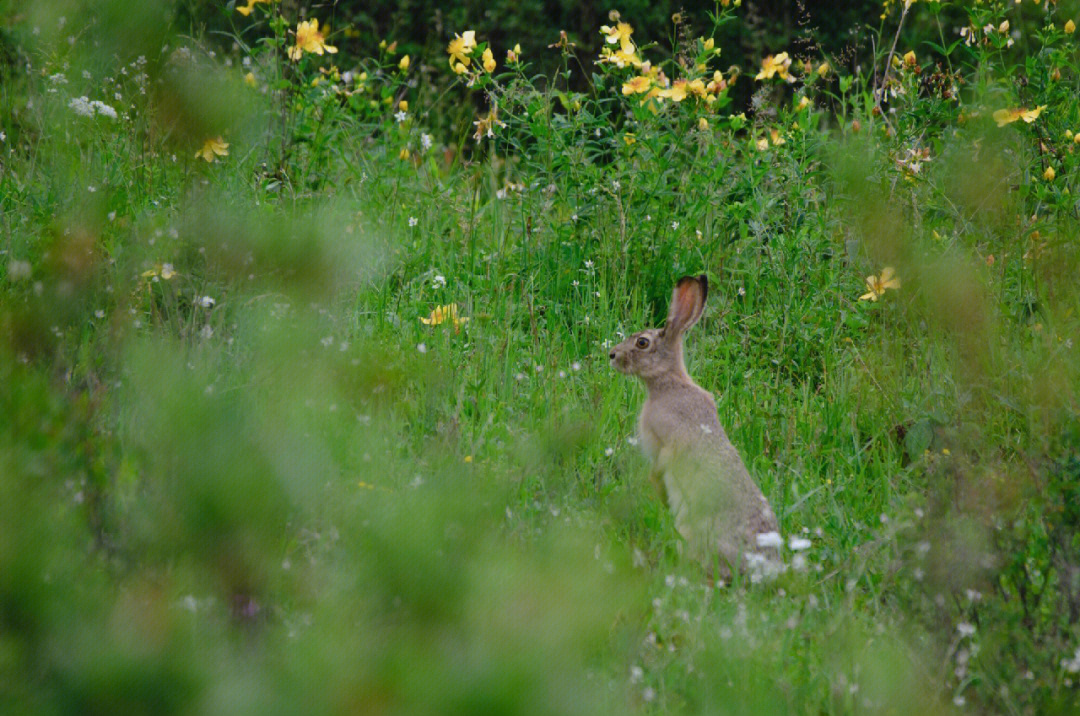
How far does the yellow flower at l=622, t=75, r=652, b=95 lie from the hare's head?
1086mm

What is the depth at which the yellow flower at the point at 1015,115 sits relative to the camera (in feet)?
16.2

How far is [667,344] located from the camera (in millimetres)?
4590

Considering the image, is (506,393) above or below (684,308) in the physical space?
below

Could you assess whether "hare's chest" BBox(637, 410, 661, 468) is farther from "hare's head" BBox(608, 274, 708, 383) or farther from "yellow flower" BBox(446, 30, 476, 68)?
"yellow flower" BBox(446, 30, 476, 68)

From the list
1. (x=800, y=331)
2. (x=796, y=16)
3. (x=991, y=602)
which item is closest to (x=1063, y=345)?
(x=800, y=331)

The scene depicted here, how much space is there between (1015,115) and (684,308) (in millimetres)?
1611

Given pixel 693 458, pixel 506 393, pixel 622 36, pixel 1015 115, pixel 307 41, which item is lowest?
pixel 693 458

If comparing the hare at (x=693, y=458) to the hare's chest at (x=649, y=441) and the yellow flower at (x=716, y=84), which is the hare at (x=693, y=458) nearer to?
the hare's chest at (x=649, y=441)

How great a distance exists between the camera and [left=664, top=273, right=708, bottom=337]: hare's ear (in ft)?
15.0

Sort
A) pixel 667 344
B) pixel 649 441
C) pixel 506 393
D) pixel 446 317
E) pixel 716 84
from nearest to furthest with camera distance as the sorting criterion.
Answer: pixel 649 441 → pixel 506 393 → pixel 667 344 → pixel 446 317 → pixel 716 84

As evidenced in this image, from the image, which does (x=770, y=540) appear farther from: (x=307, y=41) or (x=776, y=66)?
(x=307, y=41)

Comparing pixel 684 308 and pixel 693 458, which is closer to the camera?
pixel 693 458

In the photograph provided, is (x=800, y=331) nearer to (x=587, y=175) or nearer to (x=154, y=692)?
(x=587, y=175)

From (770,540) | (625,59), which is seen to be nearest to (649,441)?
(770,540)
